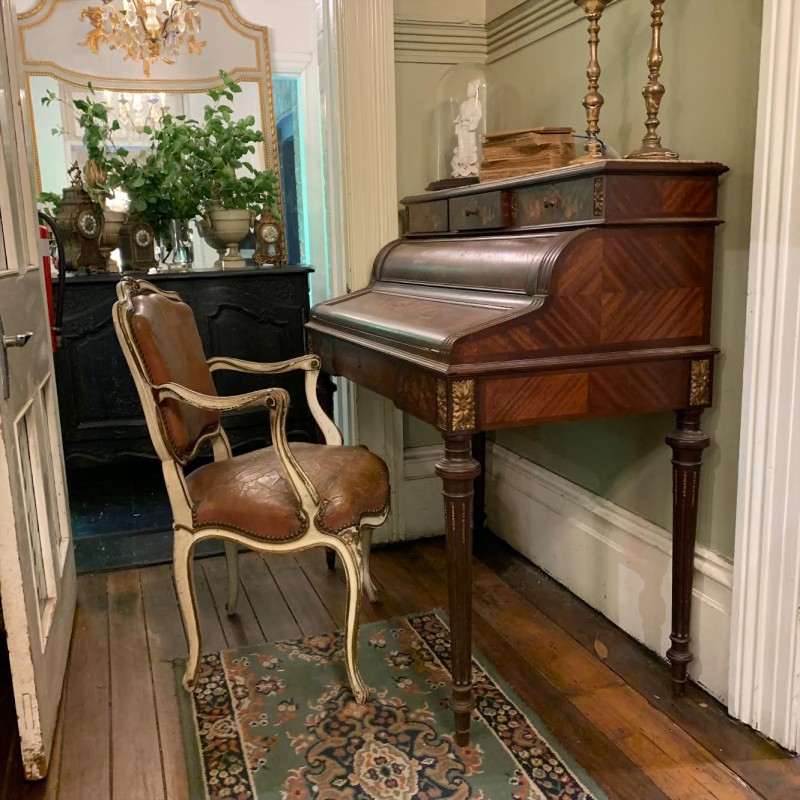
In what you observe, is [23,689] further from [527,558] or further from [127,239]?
[127,239]

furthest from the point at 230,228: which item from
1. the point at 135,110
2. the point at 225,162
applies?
the point at 135,110

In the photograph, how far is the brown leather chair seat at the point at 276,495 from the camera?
6.23ft

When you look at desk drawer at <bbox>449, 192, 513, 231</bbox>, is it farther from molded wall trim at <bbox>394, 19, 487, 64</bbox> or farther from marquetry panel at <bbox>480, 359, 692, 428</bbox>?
molded wall trim at <bbox>394, 19, 487, 64</bbox>

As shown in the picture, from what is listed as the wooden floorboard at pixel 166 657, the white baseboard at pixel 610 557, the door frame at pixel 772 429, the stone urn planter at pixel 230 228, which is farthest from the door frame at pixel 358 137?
the door frame at pixel 772 429

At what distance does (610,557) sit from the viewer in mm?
2293

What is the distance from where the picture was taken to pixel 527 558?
9.07ft

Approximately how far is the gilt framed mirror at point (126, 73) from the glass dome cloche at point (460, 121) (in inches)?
56.7

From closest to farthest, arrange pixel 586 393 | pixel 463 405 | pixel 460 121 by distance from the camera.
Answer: pixel 463 405, pixel 586 393, pixel 460 121

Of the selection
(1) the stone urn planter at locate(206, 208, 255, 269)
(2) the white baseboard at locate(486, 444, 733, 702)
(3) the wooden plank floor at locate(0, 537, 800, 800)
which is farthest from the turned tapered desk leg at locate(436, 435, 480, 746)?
(1) the stone urn planter at locate(206, 208, 255, 269)

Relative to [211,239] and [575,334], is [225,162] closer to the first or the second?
[211,239]

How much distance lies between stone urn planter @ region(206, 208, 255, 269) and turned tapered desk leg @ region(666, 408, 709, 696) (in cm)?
248

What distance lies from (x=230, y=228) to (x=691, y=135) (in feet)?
7.76

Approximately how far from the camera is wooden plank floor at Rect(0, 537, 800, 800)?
1.67 meters

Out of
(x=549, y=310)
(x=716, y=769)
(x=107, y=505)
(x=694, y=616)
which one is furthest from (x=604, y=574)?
(x=107, y=505)
